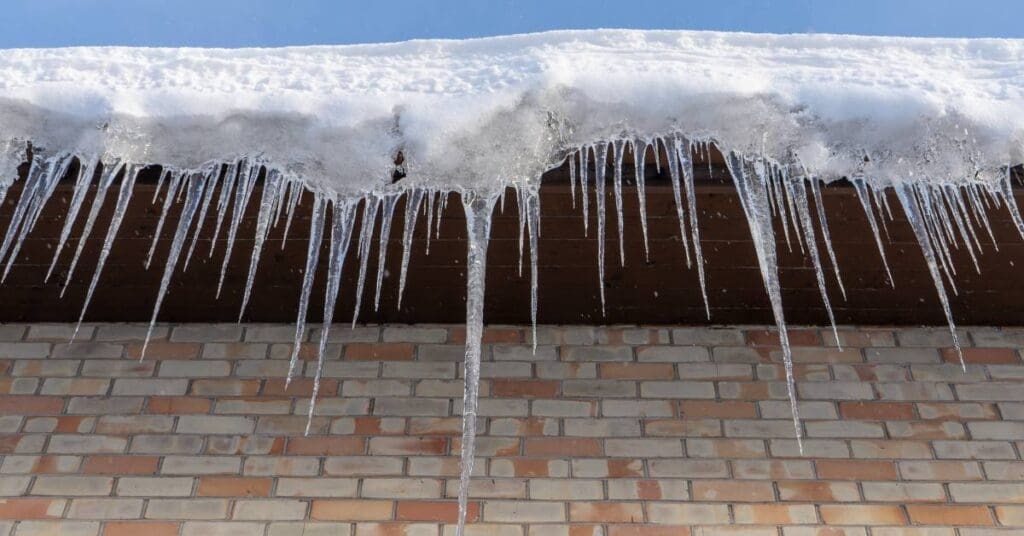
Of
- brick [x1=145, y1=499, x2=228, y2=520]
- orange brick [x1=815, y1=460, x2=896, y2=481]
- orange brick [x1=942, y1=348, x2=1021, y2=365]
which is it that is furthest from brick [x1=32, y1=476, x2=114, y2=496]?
orange brick [x1=942, y1=348, x2=1021, y2=365]

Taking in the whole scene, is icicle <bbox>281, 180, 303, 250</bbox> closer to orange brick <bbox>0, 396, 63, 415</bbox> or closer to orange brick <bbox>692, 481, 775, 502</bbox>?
orange brick <bbox>0, 396, 63, 415</bbox>

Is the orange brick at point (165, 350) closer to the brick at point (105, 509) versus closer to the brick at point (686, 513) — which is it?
the brick at point (105, 509)

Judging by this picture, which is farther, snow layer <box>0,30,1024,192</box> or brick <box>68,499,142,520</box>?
brick <box>68,499,142,520</box>

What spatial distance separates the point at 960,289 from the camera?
8.66ft

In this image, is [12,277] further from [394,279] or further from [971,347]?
[971,347]

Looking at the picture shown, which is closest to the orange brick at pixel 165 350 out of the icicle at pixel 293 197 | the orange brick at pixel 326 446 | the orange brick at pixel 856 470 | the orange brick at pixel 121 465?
the orange brick at pixel 121 465

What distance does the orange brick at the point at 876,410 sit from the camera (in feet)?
8.48

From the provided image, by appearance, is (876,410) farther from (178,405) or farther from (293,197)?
(178,405)

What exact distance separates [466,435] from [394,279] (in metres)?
0.54

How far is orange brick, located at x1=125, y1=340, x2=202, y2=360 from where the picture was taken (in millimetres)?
2725

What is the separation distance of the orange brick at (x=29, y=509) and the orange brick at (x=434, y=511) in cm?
82

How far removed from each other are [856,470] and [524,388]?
86cm

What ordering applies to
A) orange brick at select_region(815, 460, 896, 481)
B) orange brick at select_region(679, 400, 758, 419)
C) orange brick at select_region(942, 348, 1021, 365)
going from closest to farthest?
orange brick at select_region(815, 460, 896, 481)
orange brick at select_region(679, 400, 758, 419)
orange brick at select_region(942, 348, 1021, 365)

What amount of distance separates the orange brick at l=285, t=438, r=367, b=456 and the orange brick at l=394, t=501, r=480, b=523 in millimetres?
205
